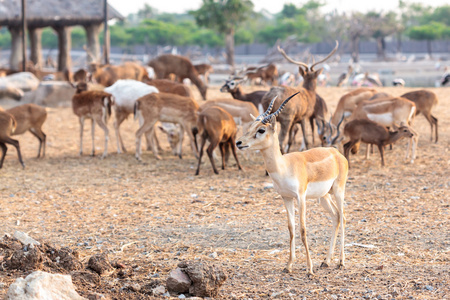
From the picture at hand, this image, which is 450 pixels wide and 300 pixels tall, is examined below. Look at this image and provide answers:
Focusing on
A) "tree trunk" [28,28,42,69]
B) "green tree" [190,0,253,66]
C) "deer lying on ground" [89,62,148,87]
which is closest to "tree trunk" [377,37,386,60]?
"green tree" [190,0,253,66]

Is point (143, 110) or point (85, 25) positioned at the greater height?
point (85, 25)

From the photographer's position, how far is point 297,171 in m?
4.88

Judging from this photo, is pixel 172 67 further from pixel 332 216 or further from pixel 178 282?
pixel 178 282

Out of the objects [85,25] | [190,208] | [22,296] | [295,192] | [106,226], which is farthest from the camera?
[85,25]

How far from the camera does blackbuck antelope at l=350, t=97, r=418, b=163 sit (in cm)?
1023

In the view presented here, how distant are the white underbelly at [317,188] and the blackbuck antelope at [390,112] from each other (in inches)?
213

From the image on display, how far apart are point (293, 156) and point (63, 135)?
31.0 ft

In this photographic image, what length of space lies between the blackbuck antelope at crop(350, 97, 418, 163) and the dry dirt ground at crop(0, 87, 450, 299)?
665mm

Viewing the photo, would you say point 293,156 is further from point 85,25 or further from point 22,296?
point 85,25

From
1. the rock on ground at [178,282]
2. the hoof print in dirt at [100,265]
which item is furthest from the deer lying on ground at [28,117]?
the rock on ground at [178,282]

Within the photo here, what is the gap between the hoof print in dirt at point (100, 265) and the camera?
4.89 m

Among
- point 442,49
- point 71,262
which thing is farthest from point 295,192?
point 442,49

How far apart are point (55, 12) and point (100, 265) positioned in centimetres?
2099

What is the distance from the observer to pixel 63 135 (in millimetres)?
13453
